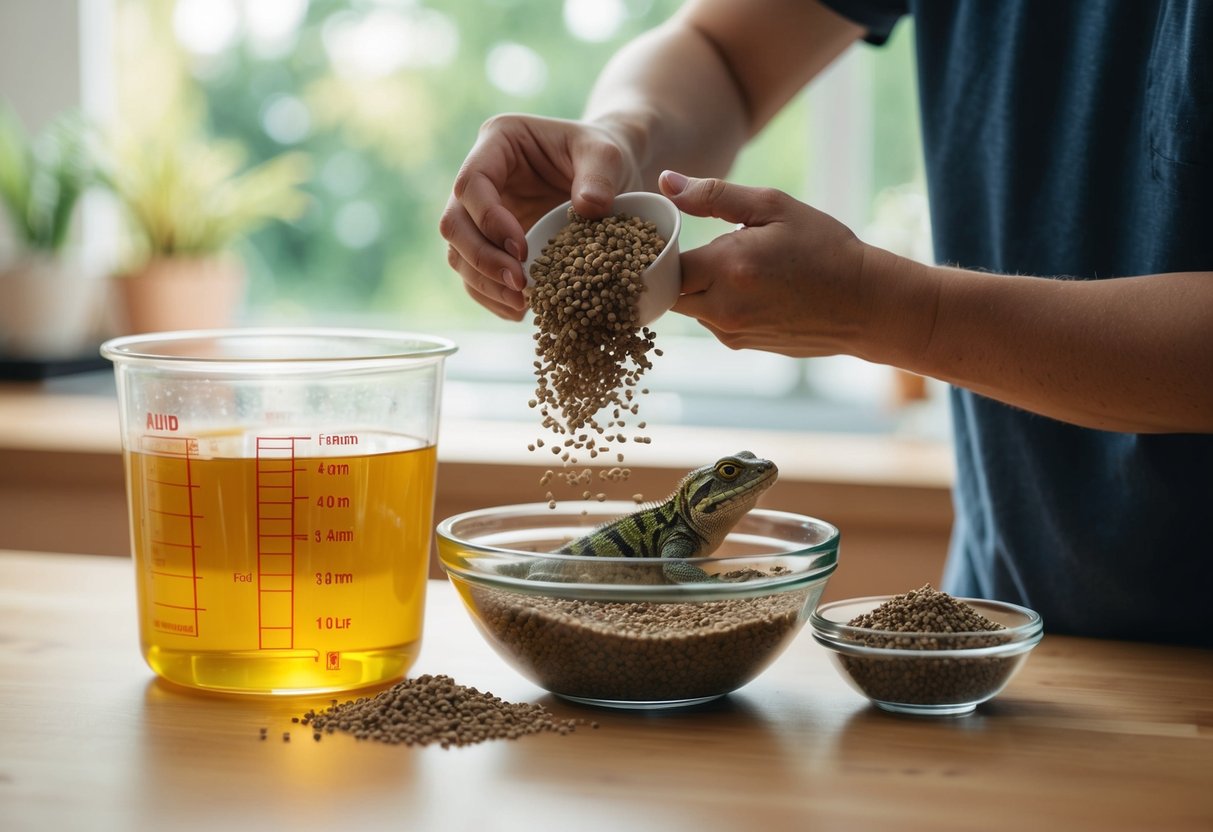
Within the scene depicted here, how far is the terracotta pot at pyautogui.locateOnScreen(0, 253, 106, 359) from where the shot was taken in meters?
2.77

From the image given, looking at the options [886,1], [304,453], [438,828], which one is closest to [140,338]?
[304,453]

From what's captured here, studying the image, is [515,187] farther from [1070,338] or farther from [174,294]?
[174,294]

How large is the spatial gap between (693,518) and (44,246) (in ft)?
7.24

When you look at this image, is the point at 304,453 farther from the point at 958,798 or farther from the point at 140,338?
the point at 958,798

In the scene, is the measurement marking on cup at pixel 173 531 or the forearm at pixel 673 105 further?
the forearm at pixel 673 105

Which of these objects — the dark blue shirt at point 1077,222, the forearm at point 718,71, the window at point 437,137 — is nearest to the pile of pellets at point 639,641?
the dark blue shirt at point 1077,222

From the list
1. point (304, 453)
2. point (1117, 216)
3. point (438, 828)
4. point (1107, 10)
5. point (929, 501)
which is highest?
point (1107, 10)

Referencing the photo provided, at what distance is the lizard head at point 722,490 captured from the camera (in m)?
1.08

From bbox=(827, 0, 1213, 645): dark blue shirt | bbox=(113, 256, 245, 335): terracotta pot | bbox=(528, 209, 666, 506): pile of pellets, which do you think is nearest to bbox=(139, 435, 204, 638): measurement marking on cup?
bbox=(528, 209, 666, 506): pile of pellets

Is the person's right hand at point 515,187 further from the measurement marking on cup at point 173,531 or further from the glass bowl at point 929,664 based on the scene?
the glass bowl at point 929,664

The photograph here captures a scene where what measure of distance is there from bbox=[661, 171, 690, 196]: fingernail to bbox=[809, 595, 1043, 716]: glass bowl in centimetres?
38

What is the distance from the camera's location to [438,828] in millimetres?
790

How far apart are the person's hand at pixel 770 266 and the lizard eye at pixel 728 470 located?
0.12 meters

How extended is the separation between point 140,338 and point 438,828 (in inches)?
22.2
